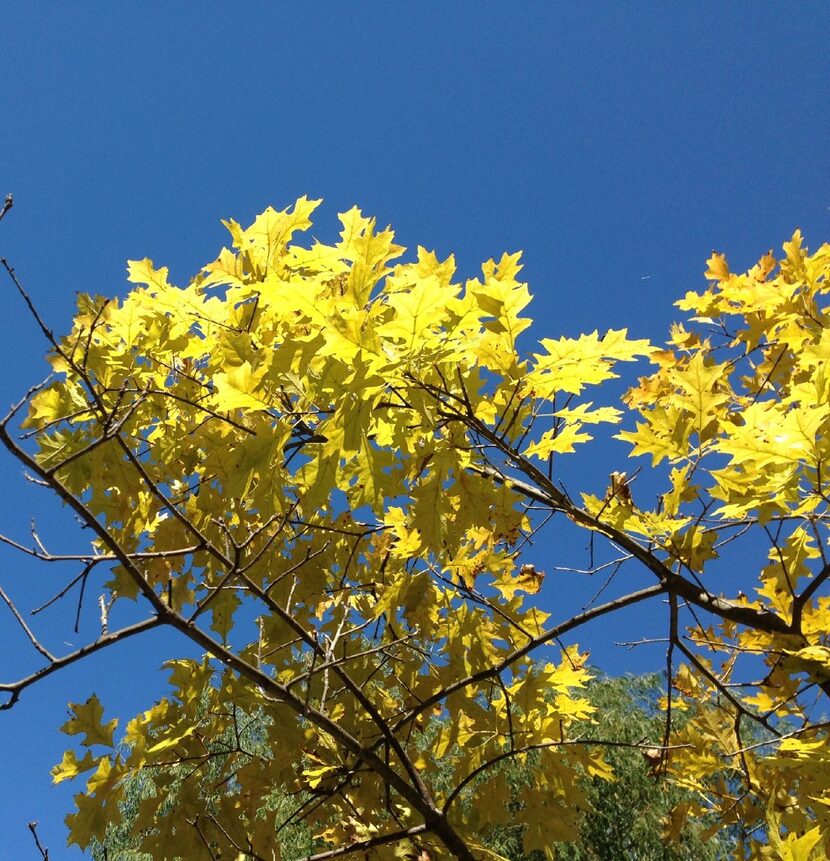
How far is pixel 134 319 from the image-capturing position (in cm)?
205

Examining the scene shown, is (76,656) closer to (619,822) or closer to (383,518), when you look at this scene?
(383,518)

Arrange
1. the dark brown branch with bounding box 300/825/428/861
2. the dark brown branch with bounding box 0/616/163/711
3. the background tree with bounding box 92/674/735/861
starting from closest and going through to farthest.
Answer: the dark brown branch with bounding box 0/616/163/711 < the dark brown branch with bounding box 300/825/428/861 < the background tree with bounding box 92/674/735/861

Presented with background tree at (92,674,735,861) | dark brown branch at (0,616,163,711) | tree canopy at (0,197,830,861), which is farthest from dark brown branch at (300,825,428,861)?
background tree at (92,674,735,861)

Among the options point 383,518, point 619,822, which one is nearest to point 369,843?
point 383,518

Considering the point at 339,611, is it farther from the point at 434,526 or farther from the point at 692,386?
the point at 692,386

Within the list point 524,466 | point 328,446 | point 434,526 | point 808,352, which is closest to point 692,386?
point 808,352

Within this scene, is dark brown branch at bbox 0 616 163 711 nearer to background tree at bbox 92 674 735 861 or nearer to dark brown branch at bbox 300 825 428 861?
dark brown branch at bbox 300 825 428 861

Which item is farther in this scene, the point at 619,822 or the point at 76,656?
the point at 619,822

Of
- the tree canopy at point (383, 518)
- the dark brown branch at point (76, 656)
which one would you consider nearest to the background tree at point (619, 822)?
the tree canopy at point (383, 518)

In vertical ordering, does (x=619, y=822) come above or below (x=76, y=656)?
below

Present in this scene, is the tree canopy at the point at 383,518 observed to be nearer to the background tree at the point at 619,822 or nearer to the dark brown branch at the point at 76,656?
the dark brown branch at the point at 76,656

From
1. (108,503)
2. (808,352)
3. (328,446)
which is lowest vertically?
(808,352)

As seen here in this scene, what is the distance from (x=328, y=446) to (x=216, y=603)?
1092 mm

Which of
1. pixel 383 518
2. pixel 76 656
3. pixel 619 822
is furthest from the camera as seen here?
pixel 619 822
